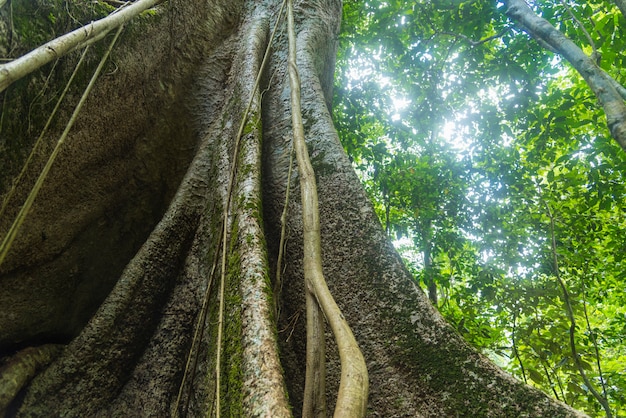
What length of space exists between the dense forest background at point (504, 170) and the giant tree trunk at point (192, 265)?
2523mm

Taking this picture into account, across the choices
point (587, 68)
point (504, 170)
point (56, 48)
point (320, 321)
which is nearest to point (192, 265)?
point (320, 321)

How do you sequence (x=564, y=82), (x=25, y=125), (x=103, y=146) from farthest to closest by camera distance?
(x=564, y=82) < (x=103, y=146) < (x=25, y=125)

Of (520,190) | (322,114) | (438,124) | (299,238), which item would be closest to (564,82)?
(438,124)

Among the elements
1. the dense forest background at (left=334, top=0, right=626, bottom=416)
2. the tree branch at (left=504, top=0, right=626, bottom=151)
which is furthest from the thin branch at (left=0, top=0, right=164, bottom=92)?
the dense forest background at (left=334, top=0, right=626, bottom=416)

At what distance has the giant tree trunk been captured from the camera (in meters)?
1.52

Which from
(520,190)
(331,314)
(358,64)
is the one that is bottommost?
(331,314)

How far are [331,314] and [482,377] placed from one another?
68 cm

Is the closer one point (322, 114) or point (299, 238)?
point (299, 238)

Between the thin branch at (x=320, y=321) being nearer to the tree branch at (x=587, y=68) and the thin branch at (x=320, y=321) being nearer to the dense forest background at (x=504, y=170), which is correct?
the tree branch at (x=587, y=68)

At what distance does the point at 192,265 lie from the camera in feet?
7.02

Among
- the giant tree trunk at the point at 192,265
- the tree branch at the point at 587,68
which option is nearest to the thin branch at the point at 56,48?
the giant tree trunk at the point at 192,265

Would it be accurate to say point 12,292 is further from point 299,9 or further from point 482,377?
point 299,9

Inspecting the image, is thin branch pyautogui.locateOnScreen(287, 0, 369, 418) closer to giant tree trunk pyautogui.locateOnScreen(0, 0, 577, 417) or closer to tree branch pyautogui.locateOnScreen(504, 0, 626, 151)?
giant tree trunk pyautogui.locateOnScreen(0, 0, 577, 417)

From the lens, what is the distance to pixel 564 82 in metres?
7.67
